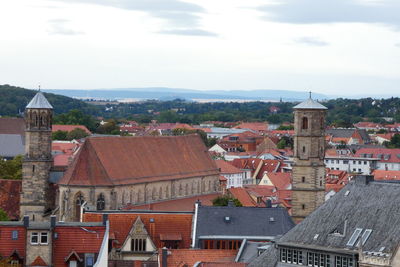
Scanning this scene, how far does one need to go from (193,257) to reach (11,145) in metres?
121

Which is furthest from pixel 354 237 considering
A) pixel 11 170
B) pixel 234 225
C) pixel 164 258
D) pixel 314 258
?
pixel 11 170

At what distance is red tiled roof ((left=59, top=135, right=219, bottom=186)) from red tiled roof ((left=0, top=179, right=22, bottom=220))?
9.58 m

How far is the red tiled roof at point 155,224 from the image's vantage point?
85.9m

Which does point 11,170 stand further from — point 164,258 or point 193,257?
point 164,258

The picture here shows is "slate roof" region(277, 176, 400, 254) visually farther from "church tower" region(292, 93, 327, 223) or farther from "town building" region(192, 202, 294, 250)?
"church tower" region(292, 93, 327, 223)

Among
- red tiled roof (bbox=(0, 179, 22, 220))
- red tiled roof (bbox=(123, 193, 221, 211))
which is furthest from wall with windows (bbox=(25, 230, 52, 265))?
red tiled roof (bbox=(0, 179, 22, 220))

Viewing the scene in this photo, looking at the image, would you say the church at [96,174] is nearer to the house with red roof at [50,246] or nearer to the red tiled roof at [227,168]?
the house with red roof at [50,246]

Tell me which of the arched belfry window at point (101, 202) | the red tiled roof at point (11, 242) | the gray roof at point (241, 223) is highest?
the red tiled roof at point (11, 242)

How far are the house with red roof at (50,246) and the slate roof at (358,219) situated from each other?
14037 mm

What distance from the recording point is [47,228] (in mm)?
68125

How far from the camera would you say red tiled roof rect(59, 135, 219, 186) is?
350 ft

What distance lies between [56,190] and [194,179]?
66.8 feet

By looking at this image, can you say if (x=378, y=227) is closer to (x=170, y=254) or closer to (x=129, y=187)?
(x=170, y=254)

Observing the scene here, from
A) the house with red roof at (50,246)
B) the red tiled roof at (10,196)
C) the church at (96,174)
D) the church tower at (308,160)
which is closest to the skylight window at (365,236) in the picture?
the house with red roof at (50,246)
